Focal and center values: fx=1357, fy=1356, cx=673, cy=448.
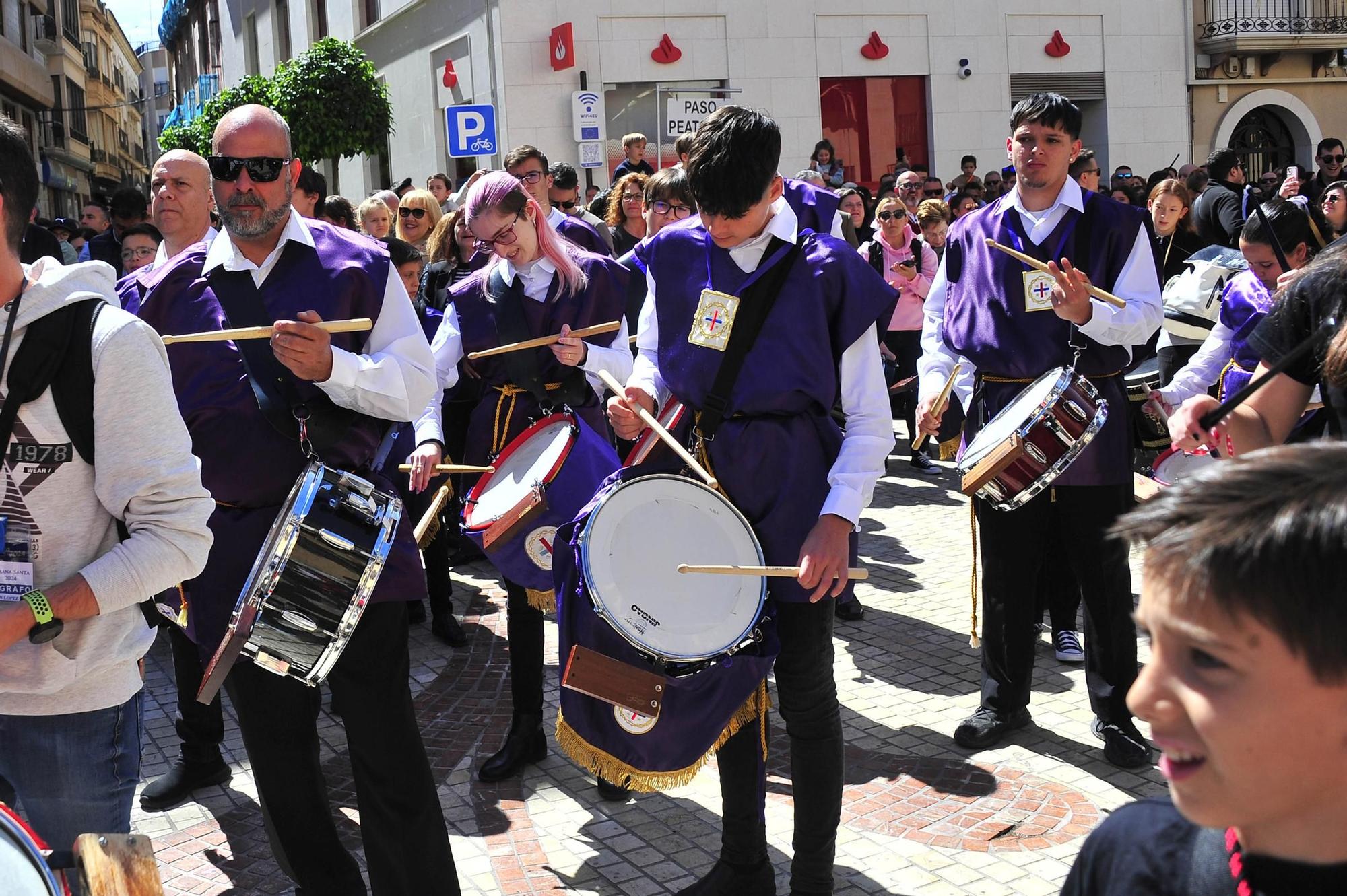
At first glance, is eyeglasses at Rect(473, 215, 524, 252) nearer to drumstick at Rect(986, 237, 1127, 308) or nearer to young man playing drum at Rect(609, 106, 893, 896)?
young man playing drum at Rect(609, 106, 893, 896)

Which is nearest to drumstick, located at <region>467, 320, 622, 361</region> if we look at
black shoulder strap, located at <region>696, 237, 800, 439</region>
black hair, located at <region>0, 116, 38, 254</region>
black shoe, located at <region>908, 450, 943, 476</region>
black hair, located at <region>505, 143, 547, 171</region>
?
black shoulder strap, located at <region>696, 237, 800, 439</region>

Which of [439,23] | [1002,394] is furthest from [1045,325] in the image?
[439,23]

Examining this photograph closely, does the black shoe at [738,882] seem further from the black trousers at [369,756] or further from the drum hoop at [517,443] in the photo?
the drum hoop at [517,443]

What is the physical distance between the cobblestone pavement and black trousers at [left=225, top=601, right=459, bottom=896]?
0.45 feet

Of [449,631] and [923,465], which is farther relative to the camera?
[923,465]

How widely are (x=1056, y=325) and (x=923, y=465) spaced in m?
6.25

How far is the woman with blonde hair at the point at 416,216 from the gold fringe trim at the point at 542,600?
14.8 ft

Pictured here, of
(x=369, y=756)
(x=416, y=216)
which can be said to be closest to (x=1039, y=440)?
(x=369, y=756)

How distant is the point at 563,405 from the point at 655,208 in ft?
7.57

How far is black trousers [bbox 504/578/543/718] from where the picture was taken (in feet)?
17.4

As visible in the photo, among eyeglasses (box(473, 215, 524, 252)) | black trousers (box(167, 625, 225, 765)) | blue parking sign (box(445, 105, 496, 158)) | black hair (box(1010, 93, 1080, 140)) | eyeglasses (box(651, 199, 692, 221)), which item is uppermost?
blue parking sign (box(445, 105, 496, 158))

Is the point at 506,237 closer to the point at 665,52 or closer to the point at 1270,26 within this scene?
the point at 665,52

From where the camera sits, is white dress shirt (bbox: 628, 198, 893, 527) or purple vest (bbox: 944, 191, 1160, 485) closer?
white dress shirt (bbox: 628, 198, 893, 527)

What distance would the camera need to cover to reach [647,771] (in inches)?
151
